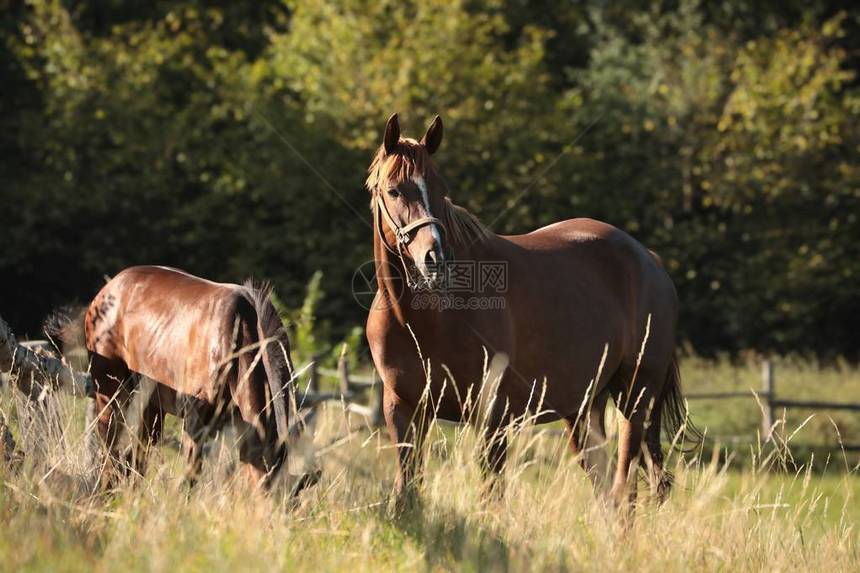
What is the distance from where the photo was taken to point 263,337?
4695mm

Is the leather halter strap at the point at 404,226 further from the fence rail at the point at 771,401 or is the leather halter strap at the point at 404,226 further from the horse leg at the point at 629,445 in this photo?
the fence rail at the point at 771,401

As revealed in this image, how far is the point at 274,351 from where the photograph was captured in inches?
179

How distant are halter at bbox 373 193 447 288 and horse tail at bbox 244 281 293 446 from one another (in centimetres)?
63

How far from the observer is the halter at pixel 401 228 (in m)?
4.62

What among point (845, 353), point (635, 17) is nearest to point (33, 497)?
point (845, 353)

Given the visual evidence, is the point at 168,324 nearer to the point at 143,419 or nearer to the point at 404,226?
the point at 143,419

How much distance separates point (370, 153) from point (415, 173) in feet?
38.4

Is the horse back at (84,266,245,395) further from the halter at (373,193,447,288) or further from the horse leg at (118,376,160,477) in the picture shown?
the halter at (373,193,447,288)

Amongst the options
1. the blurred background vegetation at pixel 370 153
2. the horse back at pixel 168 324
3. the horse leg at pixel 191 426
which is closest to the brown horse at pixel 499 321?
the horse back at pixel 168 324

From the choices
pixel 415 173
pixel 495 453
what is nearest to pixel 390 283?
pixel 415 173

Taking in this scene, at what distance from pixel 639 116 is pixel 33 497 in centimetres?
1584

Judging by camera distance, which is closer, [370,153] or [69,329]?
[69,329]

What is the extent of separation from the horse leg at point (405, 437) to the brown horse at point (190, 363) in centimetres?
61

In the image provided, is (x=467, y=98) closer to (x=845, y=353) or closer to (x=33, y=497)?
(x=845, y=353)
